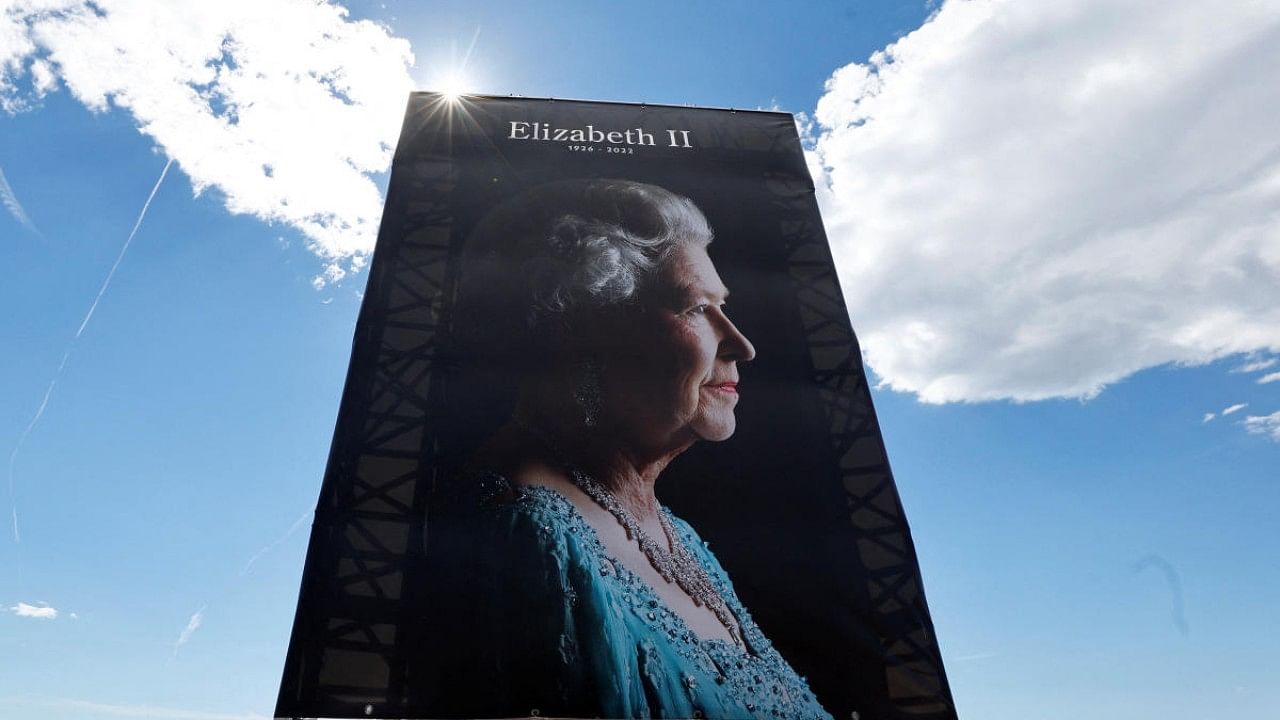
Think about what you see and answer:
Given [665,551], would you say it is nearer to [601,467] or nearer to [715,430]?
[601,467]

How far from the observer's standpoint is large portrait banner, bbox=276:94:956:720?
5.05 meters

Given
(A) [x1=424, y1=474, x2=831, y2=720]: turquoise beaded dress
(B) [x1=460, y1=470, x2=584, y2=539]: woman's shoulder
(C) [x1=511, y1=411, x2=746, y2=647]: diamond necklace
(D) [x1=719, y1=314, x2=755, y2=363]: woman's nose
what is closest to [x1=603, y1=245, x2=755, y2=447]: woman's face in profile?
(D) [x1=719, y1=314, x2=755, y2=363]: woman's nose

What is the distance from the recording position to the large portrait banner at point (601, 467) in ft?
16.6

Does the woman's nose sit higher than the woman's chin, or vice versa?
the woman's nose

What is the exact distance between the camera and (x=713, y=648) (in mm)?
5254

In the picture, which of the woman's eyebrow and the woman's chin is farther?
the woman's eyebrow

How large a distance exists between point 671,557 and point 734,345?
198 cm

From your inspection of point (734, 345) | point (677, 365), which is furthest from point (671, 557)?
point (734, 345)

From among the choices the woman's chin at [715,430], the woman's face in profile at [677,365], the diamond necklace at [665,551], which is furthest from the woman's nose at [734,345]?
the diamond necklace at [665,551]

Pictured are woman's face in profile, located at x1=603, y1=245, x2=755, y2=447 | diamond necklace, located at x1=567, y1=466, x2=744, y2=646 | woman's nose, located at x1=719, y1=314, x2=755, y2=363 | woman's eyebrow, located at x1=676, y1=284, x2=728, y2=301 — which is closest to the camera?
diamond necklace, located at x1=567, y1=466, x2=744, y2=646

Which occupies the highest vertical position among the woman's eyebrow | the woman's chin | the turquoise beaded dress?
the woman's eyebrow

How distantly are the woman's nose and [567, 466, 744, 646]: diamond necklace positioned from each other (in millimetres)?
1563

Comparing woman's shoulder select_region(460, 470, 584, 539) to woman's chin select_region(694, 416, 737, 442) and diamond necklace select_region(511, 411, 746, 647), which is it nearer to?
diamond necklace select_region(511, 411, 746, 647)

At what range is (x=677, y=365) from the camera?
6.42 metres
